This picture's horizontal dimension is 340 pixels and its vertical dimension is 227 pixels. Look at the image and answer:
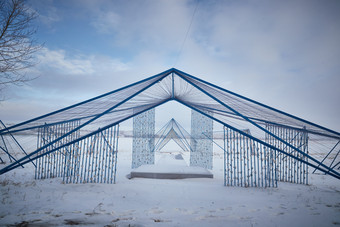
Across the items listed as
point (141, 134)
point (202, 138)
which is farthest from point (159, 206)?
point (202, 138)

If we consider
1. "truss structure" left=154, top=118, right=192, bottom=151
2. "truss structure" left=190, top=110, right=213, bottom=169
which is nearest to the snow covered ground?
"truss structure" left=190, top=110, right=213, bottom=169

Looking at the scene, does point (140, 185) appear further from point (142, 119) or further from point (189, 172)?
point (142, 119)

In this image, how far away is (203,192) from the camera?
5574 millimetres

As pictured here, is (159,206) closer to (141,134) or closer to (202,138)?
(141,134)

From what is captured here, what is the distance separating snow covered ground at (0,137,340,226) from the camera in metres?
3.28

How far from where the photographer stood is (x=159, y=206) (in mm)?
4250

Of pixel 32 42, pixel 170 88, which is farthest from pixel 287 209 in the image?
pixel 32 42

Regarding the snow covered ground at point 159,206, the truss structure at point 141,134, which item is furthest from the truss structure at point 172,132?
the snow covered ground at point 159,206

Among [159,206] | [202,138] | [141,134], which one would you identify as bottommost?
[159,206]

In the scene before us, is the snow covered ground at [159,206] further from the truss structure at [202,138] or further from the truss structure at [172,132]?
the truss structure at [172,132]

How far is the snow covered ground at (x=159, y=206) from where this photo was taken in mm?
3281

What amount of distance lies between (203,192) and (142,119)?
254 inches

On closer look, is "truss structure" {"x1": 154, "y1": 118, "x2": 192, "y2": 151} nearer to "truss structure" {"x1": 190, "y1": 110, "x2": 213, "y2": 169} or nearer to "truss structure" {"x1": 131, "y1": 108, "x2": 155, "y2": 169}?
"truss structure" {"x1": 190, "y1": 110, "x2": 213, "y2": 169}

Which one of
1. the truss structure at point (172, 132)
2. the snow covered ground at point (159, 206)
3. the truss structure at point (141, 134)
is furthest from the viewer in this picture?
the truss structure at point (172, 132)
